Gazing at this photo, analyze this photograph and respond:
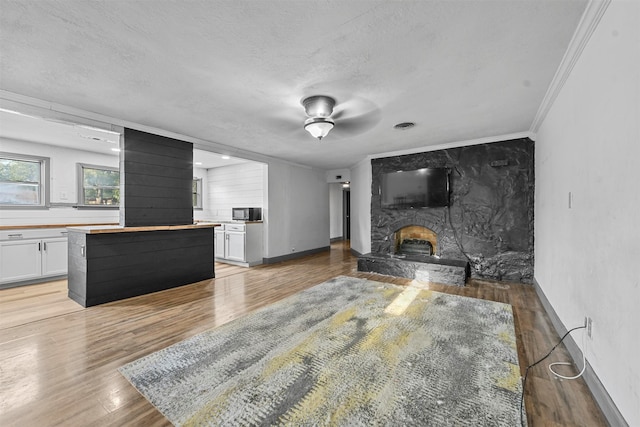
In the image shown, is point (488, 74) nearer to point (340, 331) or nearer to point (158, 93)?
point (340, 331)

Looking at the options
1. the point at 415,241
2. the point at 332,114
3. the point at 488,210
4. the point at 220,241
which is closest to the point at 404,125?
the point at 332,114

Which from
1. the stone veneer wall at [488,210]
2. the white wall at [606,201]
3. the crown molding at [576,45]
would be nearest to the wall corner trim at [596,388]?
the white wall at [606,201]

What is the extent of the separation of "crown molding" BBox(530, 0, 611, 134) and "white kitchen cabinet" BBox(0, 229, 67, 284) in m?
7.04

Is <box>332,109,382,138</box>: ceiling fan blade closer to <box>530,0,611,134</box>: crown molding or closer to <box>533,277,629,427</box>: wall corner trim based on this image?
<box>530,0,611,134</box>: crown molding

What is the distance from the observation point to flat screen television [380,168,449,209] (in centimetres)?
508

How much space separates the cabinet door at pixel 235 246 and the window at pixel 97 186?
2.61m

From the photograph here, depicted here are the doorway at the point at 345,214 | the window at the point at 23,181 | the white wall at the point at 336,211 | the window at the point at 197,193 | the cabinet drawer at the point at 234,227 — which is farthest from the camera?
the doorway at the point at 345,214

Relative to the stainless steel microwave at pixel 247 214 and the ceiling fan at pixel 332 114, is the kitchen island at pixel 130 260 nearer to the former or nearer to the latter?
the stainless steel microwave at pixel 247 214

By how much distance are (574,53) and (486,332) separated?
8.17 feet

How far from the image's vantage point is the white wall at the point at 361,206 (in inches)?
247

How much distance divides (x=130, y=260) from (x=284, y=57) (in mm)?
3424

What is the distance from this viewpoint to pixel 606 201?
1.68m

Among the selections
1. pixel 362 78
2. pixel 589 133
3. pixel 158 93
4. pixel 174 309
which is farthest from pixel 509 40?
pixel 174 309

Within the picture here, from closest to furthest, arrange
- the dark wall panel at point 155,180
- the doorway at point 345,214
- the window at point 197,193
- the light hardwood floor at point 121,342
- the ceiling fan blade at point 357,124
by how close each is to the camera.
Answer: the light hardwood floor at point 121,342 → the ceiling fan blade at point 357,124 → the dark wall panel at point 155,180 → the window at point 197,193 → the doorway at point 345,214
